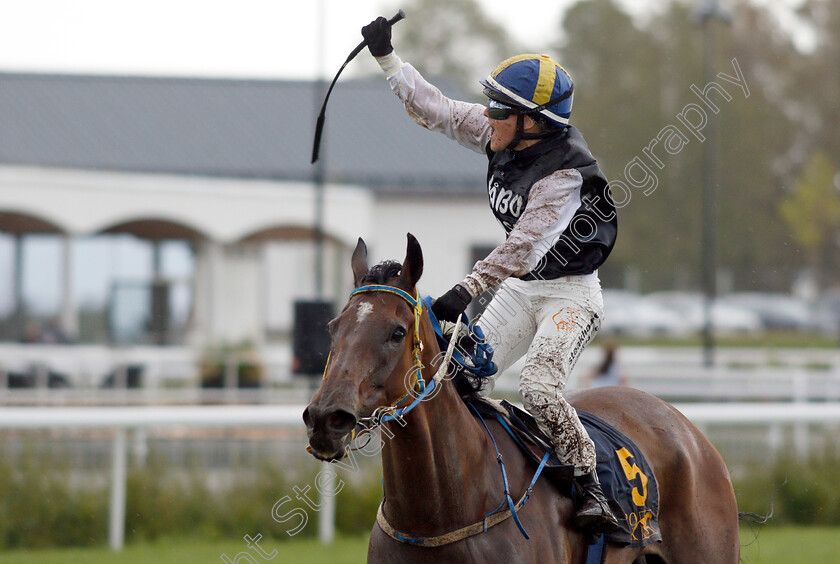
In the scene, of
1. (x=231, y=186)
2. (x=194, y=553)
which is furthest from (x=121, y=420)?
(x=231, y=186)

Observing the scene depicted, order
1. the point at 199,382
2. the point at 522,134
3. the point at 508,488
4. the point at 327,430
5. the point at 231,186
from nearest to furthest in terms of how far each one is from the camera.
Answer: the point at 327,430 → the point at 508,488 → the point at 522,134 → the point at 199,382 → the point at 231,186

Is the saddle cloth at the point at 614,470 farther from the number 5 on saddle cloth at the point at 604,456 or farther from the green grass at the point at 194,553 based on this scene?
the green grass at the point at 194,553

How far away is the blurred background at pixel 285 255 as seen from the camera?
7.28 metres

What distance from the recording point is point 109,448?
288 inches

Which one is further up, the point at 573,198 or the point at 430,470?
the point at 573,198

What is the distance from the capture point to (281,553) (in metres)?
6.77

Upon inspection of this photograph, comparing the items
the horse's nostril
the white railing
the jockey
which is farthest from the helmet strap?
the white railing

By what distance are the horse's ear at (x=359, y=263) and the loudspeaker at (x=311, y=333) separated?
13.6 feet

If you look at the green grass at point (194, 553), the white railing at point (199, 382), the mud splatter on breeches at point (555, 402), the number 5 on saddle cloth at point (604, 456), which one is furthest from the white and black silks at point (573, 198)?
the white railing at point (199, 382)

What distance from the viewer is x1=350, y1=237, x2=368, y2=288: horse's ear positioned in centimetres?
314

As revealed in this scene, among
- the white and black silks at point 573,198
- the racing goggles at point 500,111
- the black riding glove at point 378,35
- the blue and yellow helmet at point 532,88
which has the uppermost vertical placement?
the black riding glove at point 378,35

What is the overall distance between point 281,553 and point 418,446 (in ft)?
13.2

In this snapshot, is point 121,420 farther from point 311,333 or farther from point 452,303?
point 452,303

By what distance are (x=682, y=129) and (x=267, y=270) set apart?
1194 centimetres
